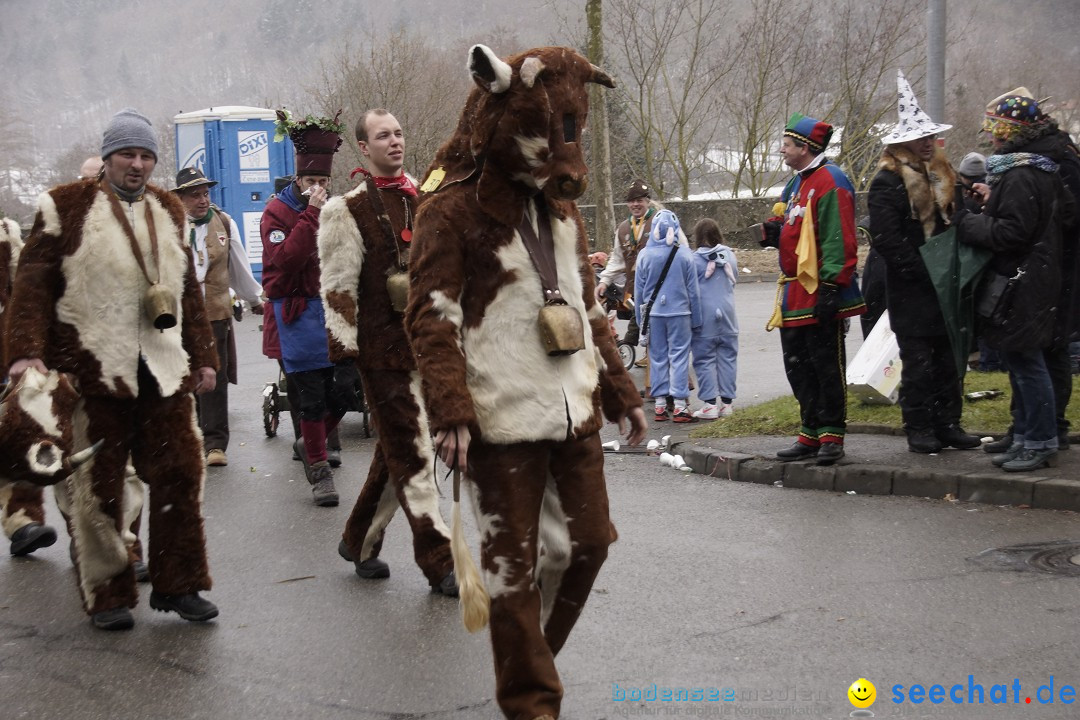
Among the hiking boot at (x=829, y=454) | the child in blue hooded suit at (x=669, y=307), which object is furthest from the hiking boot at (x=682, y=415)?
the hiking boot at (x=829, y=454)

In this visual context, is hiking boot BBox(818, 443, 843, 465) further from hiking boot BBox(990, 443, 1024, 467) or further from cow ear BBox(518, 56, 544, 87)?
cow ear BBox(518, 56, 544, 87)

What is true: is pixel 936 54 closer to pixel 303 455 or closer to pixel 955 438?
pixel 955 438

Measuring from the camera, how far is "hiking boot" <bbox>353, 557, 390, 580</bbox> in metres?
6.38

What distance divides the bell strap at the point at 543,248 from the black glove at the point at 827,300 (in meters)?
3.89

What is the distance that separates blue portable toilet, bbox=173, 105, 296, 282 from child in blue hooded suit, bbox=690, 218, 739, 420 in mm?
15726

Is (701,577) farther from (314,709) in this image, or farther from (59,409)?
(59,409)

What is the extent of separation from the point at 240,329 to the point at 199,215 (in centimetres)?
1341

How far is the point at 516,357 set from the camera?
432cm

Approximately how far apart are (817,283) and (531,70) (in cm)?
428

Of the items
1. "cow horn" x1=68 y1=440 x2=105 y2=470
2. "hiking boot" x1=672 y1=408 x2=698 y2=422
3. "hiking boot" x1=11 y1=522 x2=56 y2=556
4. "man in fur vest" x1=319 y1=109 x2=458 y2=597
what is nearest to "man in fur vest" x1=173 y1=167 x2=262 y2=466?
"hiking boot" x1=11 y1=522 x2=56 y2=556

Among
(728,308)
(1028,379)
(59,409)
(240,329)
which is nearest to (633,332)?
(728,308)

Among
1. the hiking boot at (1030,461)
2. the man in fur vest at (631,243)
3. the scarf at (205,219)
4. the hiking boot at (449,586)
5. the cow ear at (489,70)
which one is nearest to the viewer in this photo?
the cow ear at (489,70)

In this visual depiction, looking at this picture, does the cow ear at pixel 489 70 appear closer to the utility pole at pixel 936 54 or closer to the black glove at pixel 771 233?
the black glove at pixel 771 233

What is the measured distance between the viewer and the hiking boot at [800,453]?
27.6 feet
